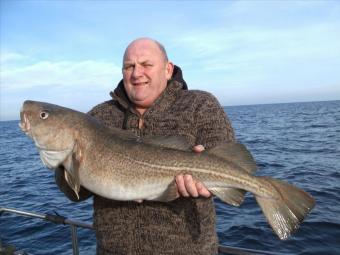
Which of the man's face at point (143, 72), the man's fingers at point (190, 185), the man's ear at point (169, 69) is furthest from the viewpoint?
the man's ear at point (169, 69)

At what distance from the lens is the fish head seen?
402cm

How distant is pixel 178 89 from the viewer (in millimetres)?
4289

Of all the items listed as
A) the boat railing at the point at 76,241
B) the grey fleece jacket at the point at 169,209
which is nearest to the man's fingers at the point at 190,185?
the grey fleece jacket at the point at 169,209

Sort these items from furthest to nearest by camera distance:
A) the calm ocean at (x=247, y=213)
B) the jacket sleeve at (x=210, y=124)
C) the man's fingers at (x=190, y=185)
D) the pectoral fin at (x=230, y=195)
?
the calm ocean at (x=247, y=213), the jacket sleeve at (x=210, y=124), the pectoral fin at (x=230, y=195), the man's fingers at (x=190, y=185)

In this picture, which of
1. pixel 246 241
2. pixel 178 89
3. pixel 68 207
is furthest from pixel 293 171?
pixel 178 89

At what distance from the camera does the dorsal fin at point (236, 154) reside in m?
3.76

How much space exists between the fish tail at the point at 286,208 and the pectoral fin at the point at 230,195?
0.22 meters

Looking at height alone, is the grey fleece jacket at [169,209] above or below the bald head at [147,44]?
below

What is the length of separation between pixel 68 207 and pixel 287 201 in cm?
1080

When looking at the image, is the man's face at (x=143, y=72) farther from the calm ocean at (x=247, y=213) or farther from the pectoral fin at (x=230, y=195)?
the calm ocean at (x=247, y=213)

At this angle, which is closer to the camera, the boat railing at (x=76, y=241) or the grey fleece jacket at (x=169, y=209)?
the grey fleece jacket at (x=169, y=209)

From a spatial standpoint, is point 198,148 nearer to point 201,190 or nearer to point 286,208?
point 201,190

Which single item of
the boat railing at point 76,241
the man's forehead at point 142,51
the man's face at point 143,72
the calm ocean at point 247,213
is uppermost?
the man's forehead at point 142,51

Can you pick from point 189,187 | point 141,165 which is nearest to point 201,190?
point 189,187
